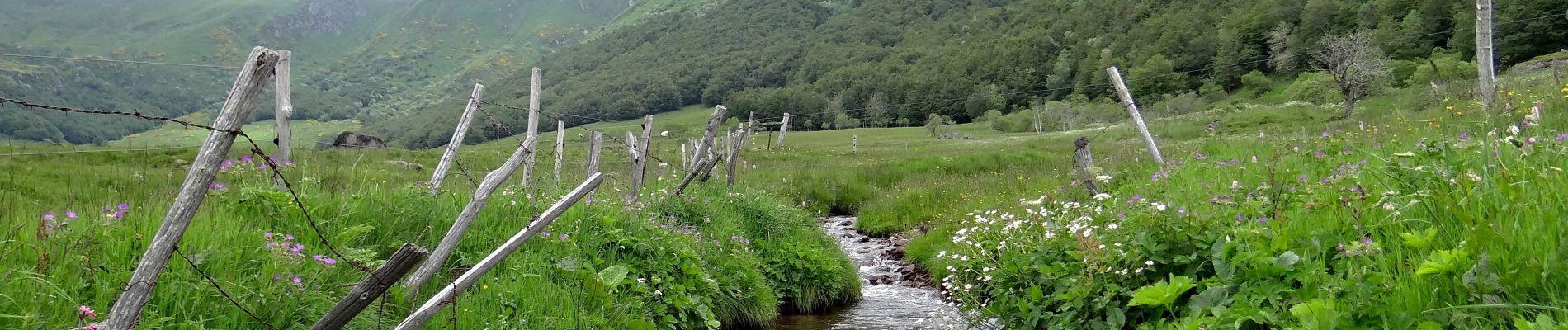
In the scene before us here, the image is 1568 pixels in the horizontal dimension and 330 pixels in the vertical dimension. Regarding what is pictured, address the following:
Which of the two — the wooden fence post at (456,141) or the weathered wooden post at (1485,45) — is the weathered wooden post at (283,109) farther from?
the weathered wooden post at (1485,45)

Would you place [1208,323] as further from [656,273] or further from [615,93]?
[615,93]

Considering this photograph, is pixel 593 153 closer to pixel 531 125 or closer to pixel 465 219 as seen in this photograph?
pixel 531 125

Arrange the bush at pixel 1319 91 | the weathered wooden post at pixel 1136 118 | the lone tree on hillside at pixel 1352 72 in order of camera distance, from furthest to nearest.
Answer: the bush at pixel 1319 91 < the lone tree on hillside at pixel 1352 72 < the weathered wooden post at pixel 1136 118

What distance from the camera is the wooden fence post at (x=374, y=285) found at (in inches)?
106

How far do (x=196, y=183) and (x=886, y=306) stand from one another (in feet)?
22.9

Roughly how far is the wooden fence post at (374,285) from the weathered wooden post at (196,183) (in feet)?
1.90

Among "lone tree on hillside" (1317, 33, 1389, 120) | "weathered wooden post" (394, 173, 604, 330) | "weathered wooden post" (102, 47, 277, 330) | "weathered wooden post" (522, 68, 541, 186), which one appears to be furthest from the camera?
"lone tree on hillside" (1317, 33, 1389, 120)

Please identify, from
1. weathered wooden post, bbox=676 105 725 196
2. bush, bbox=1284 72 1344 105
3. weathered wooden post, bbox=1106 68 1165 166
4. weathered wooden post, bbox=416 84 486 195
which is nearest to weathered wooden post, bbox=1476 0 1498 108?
weathered wooden post, bbox=1106 68 1165 166

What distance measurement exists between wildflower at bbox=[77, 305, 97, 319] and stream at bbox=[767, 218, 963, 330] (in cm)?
457

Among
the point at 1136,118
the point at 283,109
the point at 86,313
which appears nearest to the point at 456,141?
the point at 283,109

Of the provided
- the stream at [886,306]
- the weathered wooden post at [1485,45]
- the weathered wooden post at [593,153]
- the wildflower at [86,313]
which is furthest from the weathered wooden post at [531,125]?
the weathered wooden post at [1485,45]

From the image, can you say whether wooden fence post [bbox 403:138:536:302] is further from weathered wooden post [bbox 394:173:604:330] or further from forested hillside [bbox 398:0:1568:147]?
forested hillside [bbox 398:0:1568:147]

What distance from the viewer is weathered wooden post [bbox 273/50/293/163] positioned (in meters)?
9.22

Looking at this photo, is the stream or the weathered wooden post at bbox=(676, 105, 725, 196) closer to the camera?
the stream
